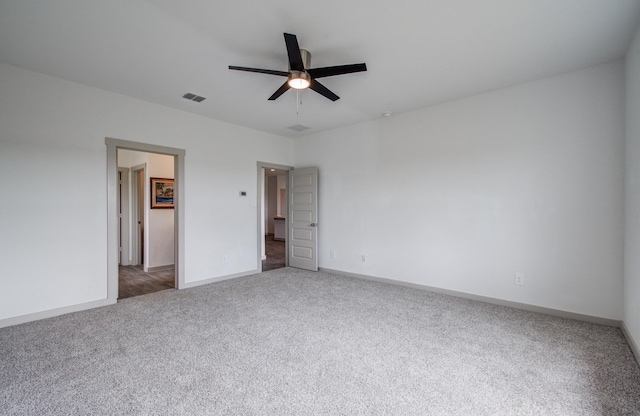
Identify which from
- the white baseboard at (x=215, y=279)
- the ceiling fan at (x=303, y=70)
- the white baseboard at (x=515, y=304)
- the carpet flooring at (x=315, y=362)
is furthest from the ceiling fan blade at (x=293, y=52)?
the white baseboard at (x=215, y=279)

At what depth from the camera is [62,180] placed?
10.9 ft

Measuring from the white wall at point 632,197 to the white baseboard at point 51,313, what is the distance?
5.44m

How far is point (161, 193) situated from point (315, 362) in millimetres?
4898

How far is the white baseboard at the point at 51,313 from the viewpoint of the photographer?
2.99 m

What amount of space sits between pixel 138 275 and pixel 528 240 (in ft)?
20.1

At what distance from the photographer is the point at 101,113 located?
3623 millimetres

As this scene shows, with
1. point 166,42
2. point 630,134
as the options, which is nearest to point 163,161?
point 166,42

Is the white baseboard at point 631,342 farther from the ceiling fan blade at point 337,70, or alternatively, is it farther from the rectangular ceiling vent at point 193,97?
the rectangular ceiling vent at point 193,97

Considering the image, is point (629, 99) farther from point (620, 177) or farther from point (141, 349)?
point (141, 349)

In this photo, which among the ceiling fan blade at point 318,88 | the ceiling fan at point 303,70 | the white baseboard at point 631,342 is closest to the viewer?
the white baseboard at point 631,342

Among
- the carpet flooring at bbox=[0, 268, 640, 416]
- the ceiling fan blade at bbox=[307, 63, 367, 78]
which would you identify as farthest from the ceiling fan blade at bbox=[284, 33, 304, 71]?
the carpet flooring at bbox=[0, 268, 640, 416]

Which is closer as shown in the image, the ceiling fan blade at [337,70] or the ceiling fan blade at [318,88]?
the ceiling fan blade at [337,70]

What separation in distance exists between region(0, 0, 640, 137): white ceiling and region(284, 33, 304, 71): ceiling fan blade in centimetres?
24

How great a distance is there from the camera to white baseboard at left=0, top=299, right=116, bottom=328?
2.99 m
